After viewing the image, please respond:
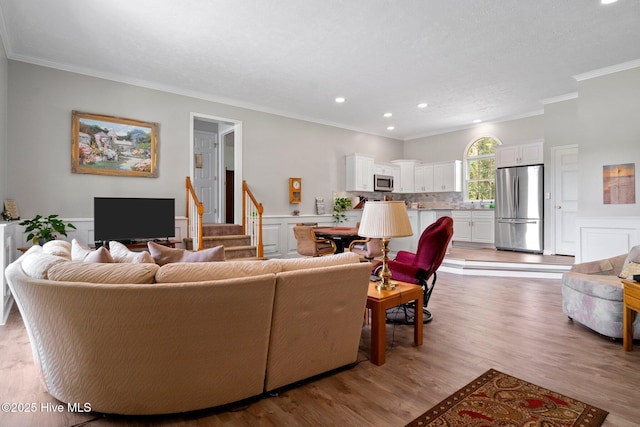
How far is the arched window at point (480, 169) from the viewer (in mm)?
8234

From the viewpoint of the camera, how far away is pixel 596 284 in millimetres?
3051

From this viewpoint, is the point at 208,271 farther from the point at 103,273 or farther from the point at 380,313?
the point at 380,313

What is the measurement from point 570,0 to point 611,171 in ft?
9.50

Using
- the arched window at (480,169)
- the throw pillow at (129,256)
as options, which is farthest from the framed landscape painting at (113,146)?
the arched window at (480,169)

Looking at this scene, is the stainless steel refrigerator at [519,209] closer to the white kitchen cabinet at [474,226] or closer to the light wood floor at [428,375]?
the white kitchen cabinet at [474,226]

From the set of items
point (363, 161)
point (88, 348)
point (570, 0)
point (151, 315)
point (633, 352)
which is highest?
point (570, 0)

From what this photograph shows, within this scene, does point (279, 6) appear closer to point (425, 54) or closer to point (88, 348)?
point (425, 54)

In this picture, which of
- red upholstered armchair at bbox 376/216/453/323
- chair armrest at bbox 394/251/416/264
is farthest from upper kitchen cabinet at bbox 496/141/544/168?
red upholstered armchair at bbox 376/216/453/323

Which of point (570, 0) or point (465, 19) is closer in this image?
point (570, 0)

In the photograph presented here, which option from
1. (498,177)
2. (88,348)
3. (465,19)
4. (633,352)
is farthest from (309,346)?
(498,177)

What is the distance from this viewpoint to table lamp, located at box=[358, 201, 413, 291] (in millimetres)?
2684

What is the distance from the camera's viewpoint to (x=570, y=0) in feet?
10.9

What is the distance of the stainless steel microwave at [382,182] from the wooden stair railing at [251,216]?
3.57 metres

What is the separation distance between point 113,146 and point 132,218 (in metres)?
1.18
